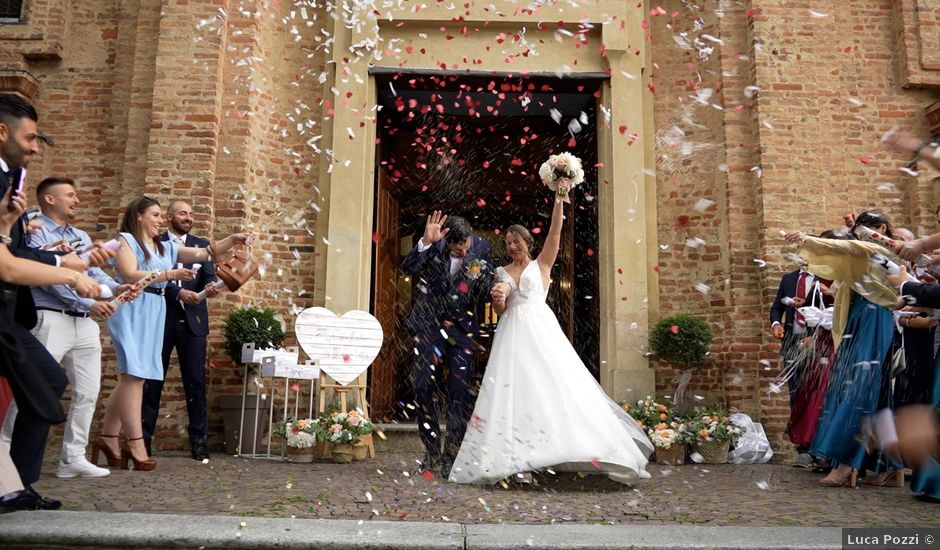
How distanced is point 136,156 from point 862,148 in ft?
25.7

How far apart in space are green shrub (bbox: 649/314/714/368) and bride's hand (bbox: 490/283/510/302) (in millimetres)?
2546

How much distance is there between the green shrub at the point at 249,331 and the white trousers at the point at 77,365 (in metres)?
2.16

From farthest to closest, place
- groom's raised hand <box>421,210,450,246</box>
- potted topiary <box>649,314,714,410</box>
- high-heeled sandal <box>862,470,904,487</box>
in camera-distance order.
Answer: potted topiary <box>649,314,714,410</box>, groom's raised hand <box>421,210,450,246</box>, high-heeled sandal <box>862,470,904,487</box>

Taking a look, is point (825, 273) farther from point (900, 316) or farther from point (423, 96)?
point (423, 96)

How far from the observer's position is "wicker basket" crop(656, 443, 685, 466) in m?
7.10

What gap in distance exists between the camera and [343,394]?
24.0 ft

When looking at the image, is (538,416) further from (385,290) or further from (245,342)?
(385,290)

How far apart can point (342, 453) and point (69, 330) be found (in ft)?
8.75

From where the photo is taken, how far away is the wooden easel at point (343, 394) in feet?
23.8

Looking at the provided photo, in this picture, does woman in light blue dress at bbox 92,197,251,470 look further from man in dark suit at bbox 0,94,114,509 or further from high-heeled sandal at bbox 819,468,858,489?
high-heeled sandal at bbox 819,468,858,489

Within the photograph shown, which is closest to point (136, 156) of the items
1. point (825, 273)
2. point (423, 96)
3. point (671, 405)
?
point (423, 96)

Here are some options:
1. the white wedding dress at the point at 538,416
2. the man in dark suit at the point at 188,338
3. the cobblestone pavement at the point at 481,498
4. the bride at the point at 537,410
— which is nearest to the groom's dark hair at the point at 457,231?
the bride at the point at 537,410

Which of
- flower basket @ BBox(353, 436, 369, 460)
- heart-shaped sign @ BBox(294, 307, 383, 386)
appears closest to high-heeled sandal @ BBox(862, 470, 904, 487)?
flower basket @ BBox(353, 436, 369, 460)

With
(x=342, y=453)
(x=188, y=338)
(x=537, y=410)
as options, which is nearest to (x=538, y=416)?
(x=537, y=410)
